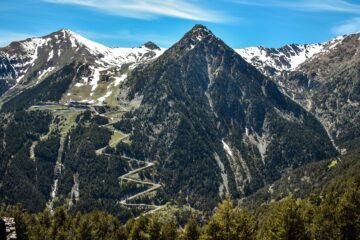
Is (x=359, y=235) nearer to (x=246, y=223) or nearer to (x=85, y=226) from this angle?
(x=246, y=223)

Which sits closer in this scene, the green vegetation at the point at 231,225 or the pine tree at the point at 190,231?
the green vegetation at the point at 231,225

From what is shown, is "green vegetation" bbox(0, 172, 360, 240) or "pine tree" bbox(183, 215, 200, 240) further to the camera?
"pine tree" bbox(183, 215, 200, 240)

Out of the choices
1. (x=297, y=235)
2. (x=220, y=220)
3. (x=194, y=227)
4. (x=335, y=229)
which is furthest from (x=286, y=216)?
Result: (x=194, y=227)

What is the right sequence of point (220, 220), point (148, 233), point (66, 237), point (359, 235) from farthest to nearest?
point (66, 237)
point (148, 233)
point (359, 235)
point (220, 220)

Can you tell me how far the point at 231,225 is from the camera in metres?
78.4

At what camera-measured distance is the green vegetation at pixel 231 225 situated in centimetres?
7856

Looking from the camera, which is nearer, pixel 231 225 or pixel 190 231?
pixel 231 225

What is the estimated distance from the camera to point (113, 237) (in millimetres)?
135000

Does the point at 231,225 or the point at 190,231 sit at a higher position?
the point at 231,225

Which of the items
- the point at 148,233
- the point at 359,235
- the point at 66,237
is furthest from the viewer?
the point at 66,237

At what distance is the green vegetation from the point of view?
78.6m

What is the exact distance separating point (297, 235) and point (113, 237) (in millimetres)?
64798

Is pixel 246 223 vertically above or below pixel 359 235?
above

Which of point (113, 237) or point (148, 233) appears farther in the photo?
point (113, 237)
